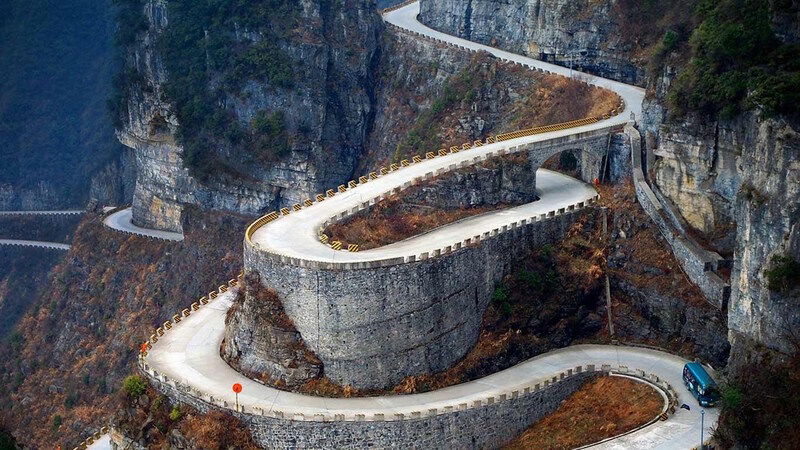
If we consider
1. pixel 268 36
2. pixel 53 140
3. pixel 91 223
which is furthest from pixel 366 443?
pixel 53 140

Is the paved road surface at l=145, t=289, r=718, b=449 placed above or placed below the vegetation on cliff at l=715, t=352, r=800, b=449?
below

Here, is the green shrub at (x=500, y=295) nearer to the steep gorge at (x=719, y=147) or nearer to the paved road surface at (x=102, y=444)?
the steep gorge at (x=719, y=147)

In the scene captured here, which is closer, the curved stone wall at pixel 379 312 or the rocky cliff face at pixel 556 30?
the curved stone wall at pixel 379 312

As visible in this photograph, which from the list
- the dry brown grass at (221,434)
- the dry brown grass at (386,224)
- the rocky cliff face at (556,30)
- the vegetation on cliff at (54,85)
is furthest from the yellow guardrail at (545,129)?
the vegetation on cliff at (54,85)

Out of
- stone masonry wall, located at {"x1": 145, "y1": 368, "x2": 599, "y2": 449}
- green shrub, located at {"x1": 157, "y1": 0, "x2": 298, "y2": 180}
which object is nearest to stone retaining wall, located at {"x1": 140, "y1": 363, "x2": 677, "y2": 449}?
stone masonry wall, located at {"x1": 145, "y1": 368, "x2": 599, "y2": 449}

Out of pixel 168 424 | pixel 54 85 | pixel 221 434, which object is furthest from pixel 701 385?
pixel 54 85

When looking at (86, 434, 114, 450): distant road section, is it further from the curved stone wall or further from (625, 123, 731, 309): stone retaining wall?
(625, 123, 731, 309): stone retaining wall

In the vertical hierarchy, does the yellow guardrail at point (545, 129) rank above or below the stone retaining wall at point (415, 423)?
above
